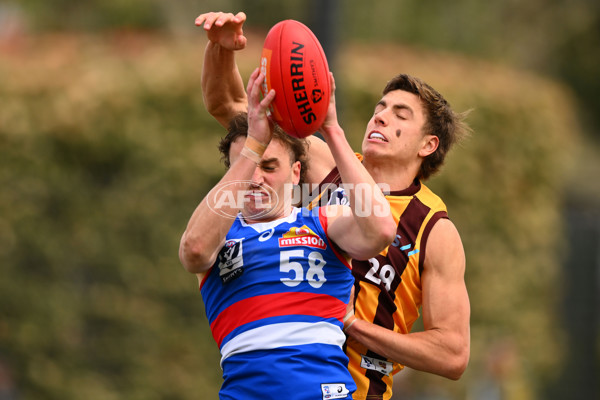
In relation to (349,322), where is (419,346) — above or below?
below

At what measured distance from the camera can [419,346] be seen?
4035 millimetres

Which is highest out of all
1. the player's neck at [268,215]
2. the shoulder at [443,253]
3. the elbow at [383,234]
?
the player's neck at [268,215]

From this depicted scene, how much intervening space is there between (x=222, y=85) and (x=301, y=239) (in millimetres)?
1178

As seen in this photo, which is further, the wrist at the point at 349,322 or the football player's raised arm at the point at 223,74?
the football player's raised arm at the point at 223,74

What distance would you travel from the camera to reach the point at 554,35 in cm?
2389

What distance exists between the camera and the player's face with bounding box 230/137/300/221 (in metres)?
3.65

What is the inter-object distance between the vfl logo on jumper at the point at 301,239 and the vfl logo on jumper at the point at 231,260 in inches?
7.1

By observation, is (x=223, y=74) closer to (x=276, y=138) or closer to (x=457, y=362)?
(x=276, y=138)

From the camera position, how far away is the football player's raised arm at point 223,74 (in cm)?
409

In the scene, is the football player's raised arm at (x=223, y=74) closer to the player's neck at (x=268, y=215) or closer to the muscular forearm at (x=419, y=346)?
the player's neck at (x=268, y=215)

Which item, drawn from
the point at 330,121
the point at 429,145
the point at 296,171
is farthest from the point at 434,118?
the point at 330,121

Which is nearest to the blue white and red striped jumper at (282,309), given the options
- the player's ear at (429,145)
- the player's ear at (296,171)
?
the player's ear at (296,171)

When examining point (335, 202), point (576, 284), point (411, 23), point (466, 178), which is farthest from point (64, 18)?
point (335, 202)

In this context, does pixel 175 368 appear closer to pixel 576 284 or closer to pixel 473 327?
pixel 473 327
